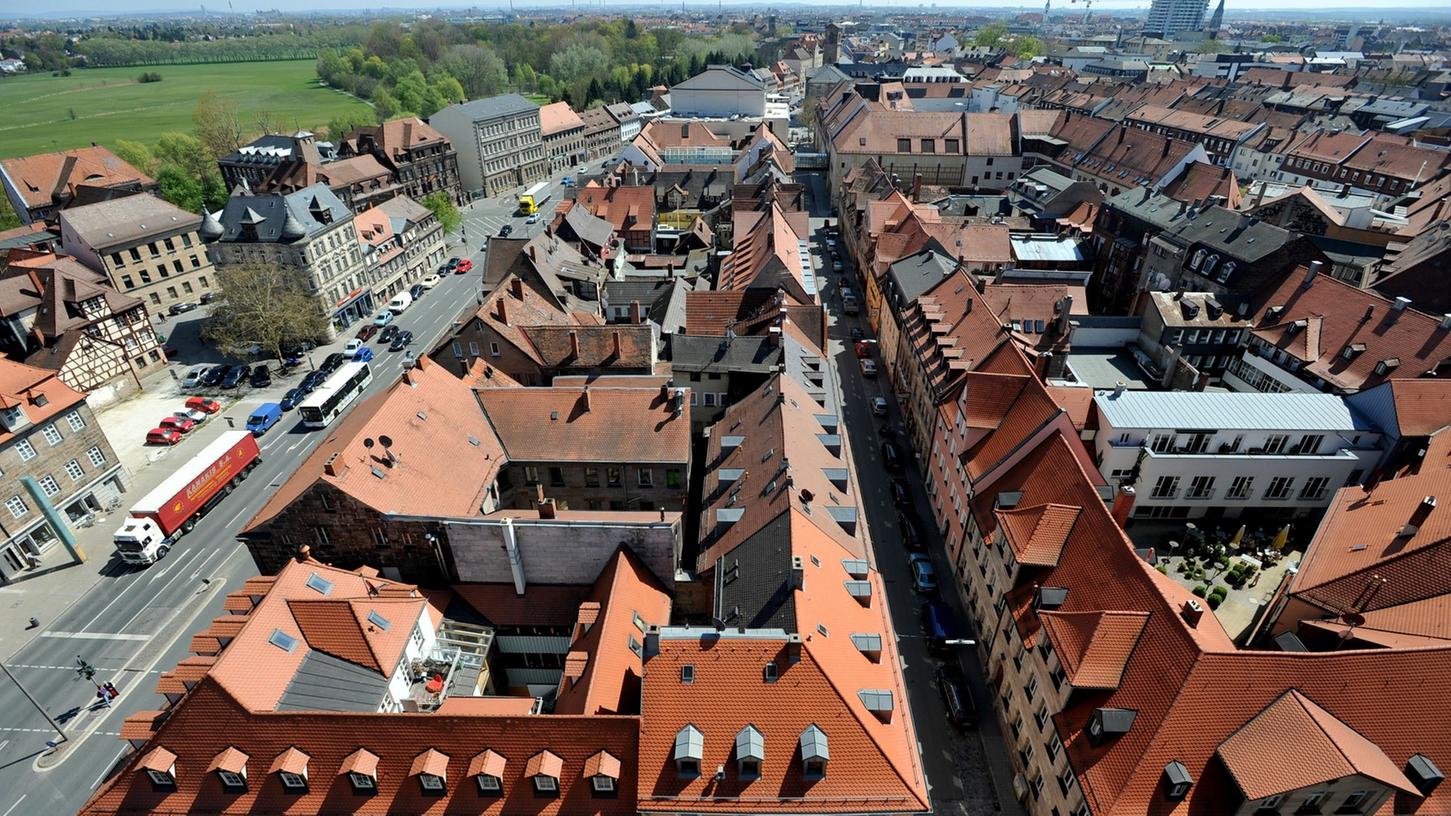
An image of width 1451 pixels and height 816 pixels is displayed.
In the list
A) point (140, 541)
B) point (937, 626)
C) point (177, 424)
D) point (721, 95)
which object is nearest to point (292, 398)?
point (177, 424)

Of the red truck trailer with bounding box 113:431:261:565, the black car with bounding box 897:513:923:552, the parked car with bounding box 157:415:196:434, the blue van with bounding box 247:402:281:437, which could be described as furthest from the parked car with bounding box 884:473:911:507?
the parked car with bounding box 157:415:196:434

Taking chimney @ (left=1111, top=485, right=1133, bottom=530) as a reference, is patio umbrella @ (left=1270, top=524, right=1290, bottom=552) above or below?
below

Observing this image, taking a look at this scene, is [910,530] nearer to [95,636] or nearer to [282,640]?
[282,640]

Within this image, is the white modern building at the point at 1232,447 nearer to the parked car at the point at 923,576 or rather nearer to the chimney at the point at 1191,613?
the parked car at the point at 923,576

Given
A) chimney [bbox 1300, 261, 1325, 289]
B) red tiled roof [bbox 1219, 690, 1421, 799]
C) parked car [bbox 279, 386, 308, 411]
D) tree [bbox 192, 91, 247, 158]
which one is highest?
tree [bbox 192, 91, 247, 158]

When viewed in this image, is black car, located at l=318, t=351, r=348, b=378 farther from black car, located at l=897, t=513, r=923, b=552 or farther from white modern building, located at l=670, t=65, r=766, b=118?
white modern building, located at l=670, t=65, r=766, b=118

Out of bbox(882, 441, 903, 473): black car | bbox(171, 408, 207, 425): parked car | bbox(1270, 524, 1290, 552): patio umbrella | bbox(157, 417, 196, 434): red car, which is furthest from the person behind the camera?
bbox(171, 408, 207, 425): parked car

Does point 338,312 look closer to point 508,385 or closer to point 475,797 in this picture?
point 508,385
